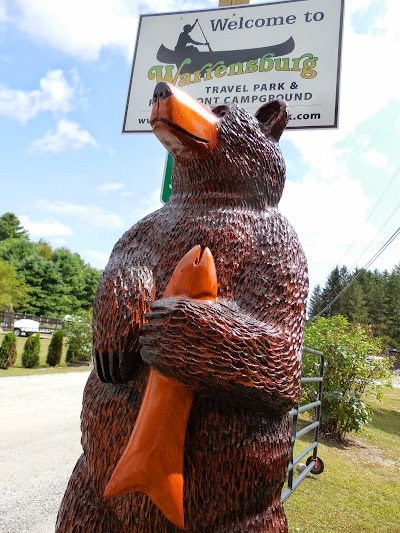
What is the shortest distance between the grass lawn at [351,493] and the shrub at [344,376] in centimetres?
31

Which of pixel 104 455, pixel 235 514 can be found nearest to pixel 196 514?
pixel 235 514

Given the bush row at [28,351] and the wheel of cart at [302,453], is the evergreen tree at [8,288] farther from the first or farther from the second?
the wheel of cart at [302,453]

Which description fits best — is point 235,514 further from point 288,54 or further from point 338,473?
point 338,473

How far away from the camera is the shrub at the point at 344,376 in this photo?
219 inches

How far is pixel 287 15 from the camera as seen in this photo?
7.56 ft

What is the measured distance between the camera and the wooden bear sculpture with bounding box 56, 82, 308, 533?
0.91 meters

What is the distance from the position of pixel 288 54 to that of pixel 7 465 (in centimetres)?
379

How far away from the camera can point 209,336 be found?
2.96 ft

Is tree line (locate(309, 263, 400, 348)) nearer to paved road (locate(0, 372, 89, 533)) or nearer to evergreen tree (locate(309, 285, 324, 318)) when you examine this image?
evergreen tree (locate(309, 285, 324, 318))

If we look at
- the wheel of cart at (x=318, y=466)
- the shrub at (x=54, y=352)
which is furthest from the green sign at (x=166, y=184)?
the shrub at (x=54, y=352)

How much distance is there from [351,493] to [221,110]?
3.55 meters

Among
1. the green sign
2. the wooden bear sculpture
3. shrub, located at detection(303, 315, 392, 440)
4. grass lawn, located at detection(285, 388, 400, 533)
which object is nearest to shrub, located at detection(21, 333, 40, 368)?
shrub, located at detection(303, 315, 392, 440)

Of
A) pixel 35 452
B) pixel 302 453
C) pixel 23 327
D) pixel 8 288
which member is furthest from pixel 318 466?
pixel 8 288

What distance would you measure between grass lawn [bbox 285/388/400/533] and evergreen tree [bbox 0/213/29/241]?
44.2 meters
